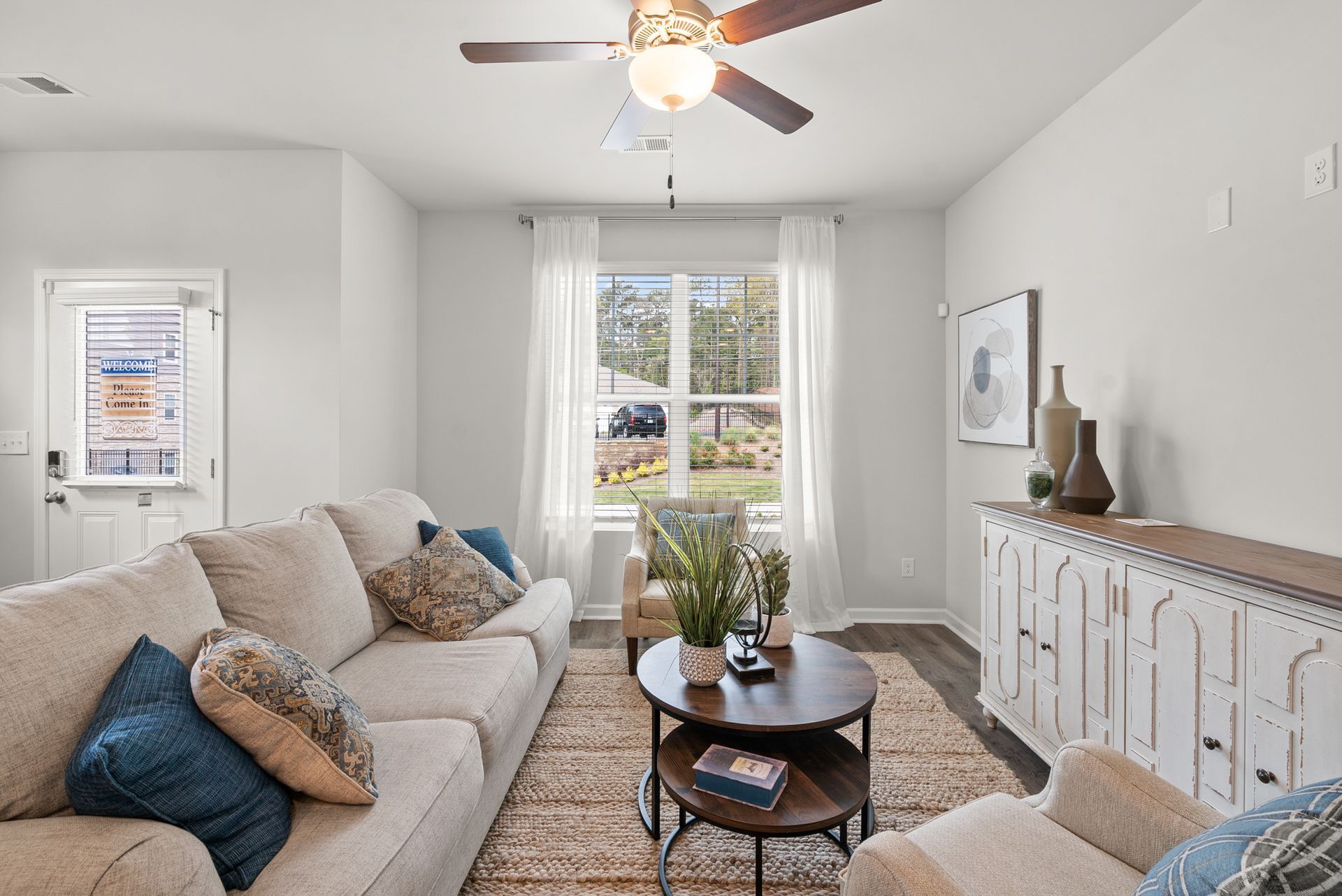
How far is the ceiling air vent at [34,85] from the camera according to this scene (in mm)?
2545

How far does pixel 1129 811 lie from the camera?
1.20 meters

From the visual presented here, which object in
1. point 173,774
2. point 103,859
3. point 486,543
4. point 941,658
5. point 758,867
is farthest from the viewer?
point 941,658

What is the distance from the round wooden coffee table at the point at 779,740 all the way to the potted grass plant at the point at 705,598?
0.25 feet

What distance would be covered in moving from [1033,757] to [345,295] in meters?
3.79

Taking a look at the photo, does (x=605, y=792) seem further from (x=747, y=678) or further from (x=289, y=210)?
(x=289, y=210)

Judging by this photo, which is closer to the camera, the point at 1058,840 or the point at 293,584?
the point at 1058,840

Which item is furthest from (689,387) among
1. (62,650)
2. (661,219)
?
(62,650)

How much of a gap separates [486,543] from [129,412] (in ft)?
6.94

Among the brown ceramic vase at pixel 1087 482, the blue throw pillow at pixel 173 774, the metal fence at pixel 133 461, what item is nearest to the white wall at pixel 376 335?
the metal fence at pixel 133 461

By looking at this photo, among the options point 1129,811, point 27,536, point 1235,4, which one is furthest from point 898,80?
point 27,536

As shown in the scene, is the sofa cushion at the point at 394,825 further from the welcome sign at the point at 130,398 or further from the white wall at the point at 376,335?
the welcome sign at the point at 130,398

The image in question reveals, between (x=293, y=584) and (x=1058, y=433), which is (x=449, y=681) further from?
(x=1058, y=433)

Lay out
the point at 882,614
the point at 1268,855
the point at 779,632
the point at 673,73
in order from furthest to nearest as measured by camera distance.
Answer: the point at 882,614 < the point at 779,632 < the point at 673,73 < the point at 1268,855

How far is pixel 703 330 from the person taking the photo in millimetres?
4211
